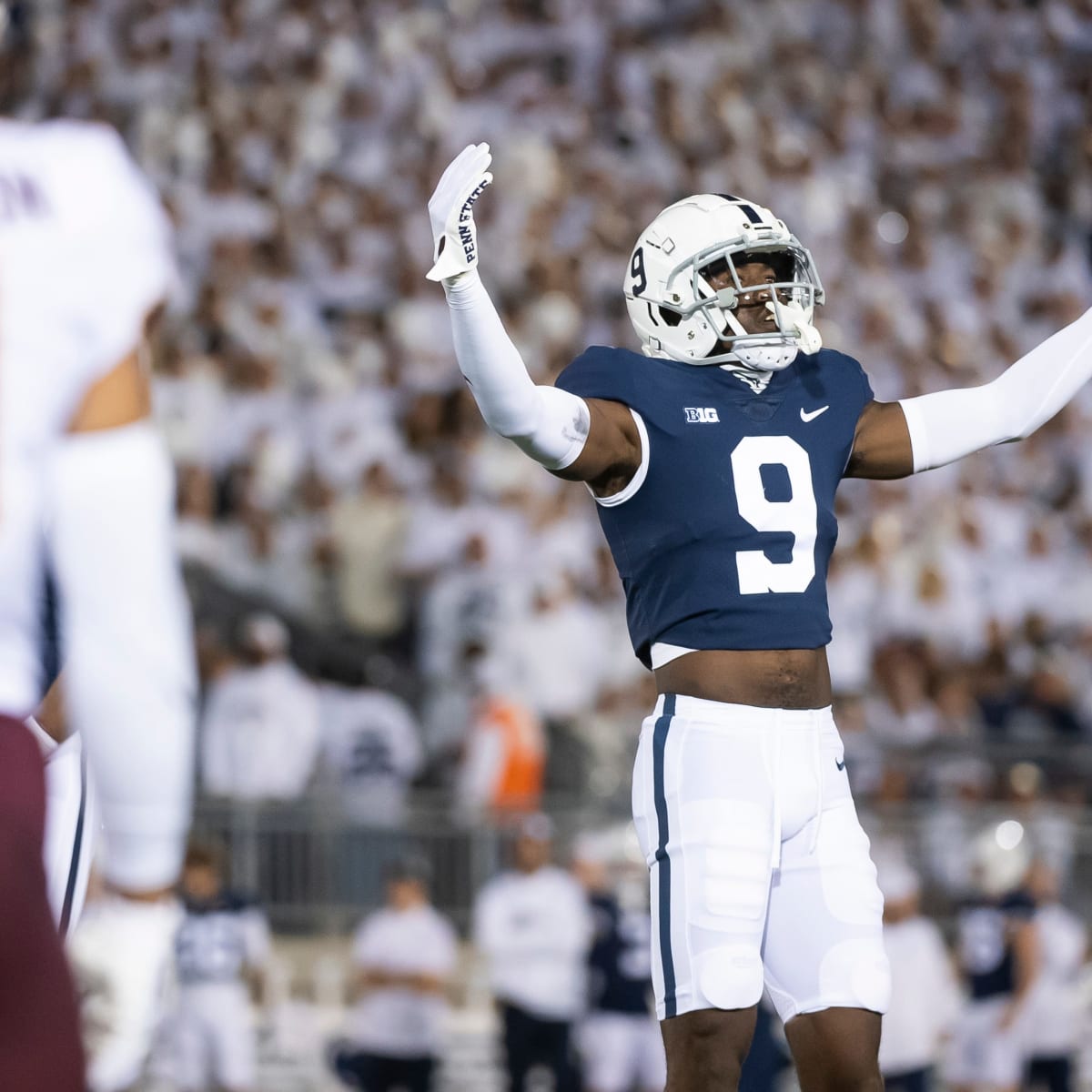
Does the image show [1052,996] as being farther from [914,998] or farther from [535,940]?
[535,940]

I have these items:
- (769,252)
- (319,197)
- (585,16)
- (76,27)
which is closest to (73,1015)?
(769,252)

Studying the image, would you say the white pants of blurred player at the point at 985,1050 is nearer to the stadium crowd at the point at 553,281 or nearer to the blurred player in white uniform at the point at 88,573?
the stadium crowd at the point at 553,281

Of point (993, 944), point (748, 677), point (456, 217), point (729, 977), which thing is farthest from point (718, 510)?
point (993, 944)

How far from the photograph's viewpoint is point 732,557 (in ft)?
14.9

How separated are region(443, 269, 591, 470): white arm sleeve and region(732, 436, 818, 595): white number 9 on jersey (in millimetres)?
460

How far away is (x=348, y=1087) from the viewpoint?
982 centimetres

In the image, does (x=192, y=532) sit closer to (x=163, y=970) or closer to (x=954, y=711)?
(x=954, y=711)

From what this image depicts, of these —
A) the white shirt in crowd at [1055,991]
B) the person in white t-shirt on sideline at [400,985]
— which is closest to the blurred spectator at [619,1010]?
the person in white t-shirt on sideline at [400,985]

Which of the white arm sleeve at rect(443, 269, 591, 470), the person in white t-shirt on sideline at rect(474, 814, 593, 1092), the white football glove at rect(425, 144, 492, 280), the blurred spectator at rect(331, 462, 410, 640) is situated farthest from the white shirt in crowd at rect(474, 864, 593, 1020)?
the white football glove at rect(425, 144, 492, 280)

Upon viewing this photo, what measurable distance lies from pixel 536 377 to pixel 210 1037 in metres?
4.11

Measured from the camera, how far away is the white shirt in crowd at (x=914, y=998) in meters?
9.54

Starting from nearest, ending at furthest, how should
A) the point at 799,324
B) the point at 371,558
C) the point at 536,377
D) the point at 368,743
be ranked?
the point at 799,324
the point at 368,743
the point at 371,558
the point at 536,377

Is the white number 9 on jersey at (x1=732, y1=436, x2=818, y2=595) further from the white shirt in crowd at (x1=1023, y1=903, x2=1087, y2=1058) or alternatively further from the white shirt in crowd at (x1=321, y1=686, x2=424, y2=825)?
the white shirt in crowd at (x1=1023, y1=903, x2=1087, y2=1058)

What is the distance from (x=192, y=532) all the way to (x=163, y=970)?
8.28 metres
